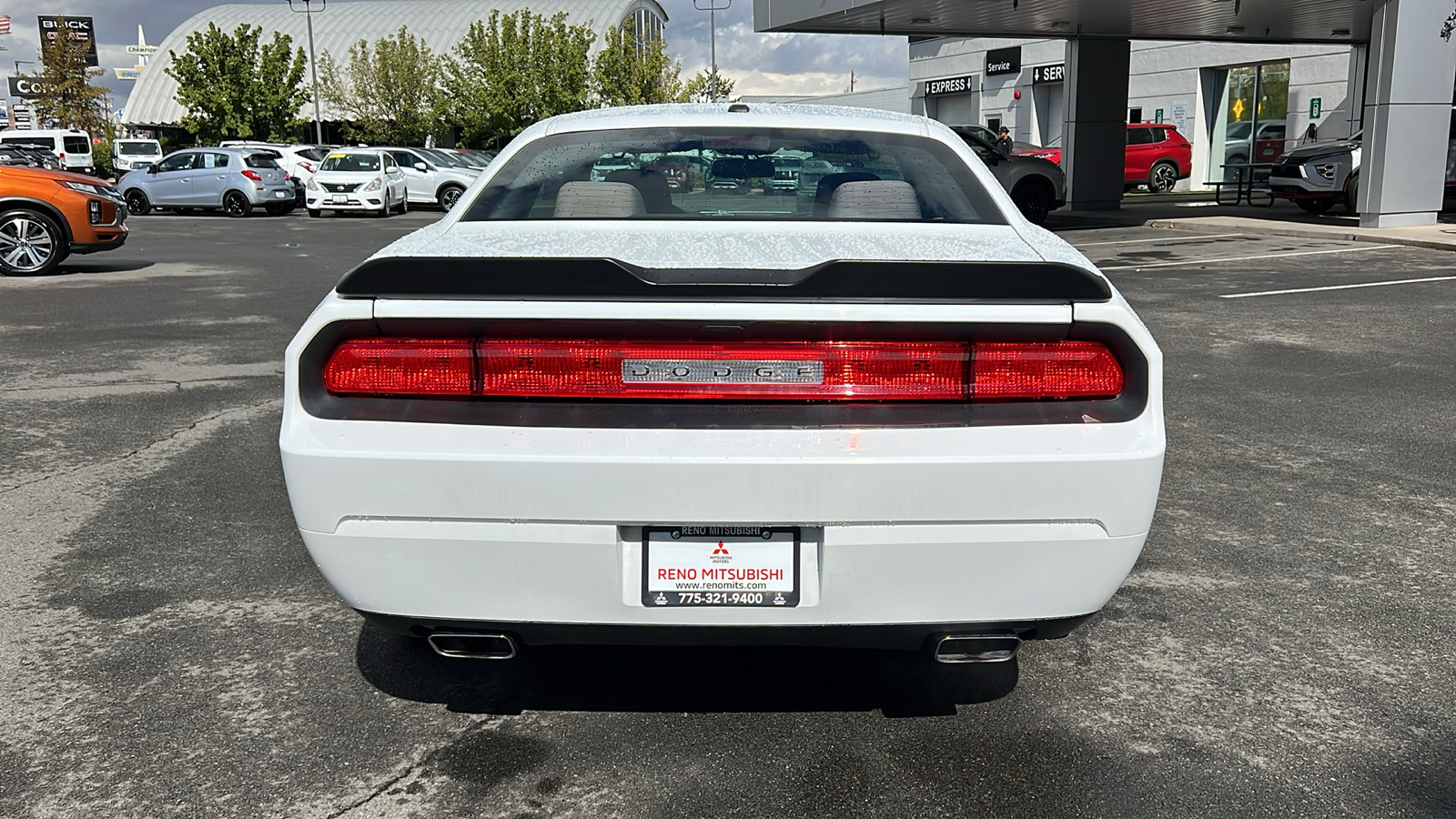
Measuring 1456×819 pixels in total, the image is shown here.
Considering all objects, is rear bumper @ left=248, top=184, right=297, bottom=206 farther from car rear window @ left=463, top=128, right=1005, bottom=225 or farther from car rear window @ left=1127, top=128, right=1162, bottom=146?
car rear window @ left=463, top=128, right=1005, bottom=225

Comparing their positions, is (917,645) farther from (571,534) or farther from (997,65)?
(997,65)

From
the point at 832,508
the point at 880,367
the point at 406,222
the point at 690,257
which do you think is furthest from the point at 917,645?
the point at 406,222

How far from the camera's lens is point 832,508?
2.48 m

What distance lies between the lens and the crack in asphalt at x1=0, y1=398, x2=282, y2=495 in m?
5.30

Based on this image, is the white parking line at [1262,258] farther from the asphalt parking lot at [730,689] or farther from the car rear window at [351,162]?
the car rear window at [351,162]

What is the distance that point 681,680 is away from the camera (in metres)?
3.31

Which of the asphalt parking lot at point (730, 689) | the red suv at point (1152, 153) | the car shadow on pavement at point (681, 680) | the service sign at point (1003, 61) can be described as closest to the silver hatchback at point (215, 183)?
the red suv at point (1152, 153)

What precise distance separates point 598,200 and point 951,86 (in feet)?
150

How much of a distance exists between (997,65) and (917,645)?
4421 cm

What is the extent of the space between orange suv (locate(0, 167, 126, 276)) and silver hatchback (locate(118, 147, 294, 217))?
15.5 meters

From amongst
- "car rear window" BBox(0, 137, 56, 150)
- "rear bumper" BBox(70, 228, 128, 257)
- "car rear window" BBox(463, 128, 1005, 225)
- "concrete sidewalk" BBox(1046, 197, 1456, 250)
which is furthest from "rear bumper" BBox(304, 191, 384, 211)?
"car rear window" BBox(463, 128, 1005, 225)

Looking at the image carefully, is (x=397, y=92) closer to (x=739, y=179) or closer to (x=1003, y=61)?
(x=1003, y=61)

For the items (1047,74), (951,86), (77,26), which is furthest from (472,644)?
(77,26)

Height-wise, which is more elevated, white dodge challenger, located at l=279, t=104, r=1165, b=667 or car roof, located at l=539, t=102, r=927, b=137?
car roof, located at l=539, t=102, r=927, b=137
